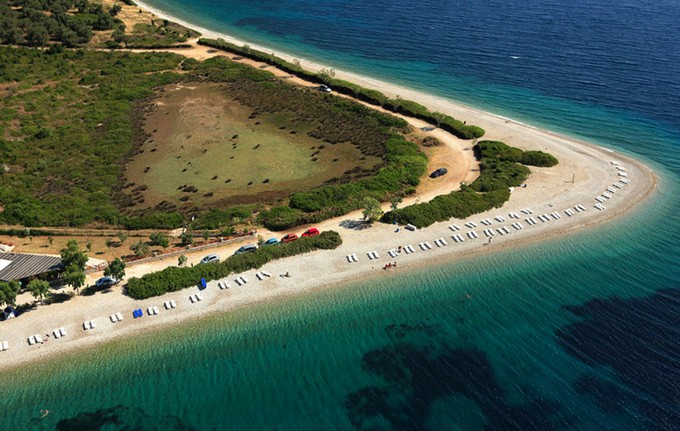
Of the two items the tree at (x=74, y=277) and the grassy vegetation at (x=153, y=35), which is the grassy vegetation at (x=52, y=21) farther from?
the tree at (x=74, y=277)

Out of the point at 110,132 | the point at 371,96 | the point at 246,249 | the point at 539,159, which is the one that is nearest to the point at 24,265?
the point at 246,249

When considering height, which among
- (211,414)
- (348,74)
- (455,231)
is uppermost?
(348,74)

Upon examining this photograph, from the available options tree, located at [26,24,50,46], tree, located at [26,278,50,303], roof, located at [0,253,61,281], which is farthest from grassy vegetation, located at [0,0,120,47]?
tree, located at [26,278,50,303]

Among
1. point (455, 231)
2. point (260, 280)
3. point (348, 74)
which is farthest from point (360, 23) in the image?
point (260, 280)

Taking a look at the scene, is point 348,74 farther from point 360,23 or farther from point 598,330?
point 598,330

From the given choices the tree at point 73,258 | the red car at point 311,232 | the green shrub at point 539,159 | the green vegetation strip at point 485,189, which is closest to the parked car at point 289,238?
the red car at point 311,232

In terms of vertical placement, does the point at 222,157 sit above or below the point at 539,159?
below

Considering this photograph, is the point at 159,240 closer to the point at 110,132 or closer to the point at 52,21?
the point at 110,132
